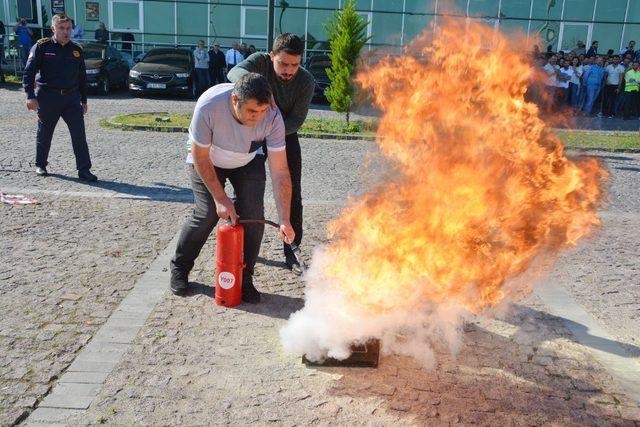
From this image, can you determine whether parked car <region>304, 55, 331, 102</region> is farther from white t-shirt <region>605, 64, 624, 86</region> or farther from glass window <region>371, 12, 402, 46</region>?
white t-shirt <region>605, 64, 624, 86</region>

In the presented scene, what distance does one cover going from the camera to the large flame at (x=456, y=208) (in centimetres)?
423

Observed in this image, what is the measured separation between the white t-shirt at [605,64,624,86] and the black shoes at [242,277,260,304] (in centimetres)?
1885

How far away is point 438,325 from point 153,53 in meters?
19.9

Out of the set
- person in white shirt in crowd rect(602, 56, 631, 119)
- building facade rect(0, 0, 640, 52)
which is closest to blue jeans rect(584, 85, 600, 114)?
person in white shirt in crowd rect(602, 56, 631, 119)

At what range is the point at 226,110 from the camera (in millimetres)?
4371

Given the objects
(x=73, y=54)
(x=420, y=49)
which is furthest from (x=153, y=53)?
(x=420, y=49)

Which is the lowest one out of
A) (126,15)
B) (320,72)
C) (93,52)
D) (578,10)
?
(320,72)

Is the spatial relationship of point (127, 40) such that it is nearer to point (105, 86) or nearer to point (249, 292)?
point (105, 86)

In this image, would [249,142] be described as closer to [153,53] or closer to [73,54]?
[73,54]

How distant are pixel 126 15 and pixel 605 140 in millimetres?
21639

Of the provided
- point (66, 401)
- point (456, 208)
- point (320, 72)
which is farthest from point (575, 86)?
point (66, 401)

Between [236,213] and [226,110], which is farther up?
[226,110]

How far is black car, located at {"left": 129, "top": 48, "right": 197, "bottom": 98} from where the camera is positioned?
2036 cm

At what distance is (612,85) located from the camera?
2014cm
